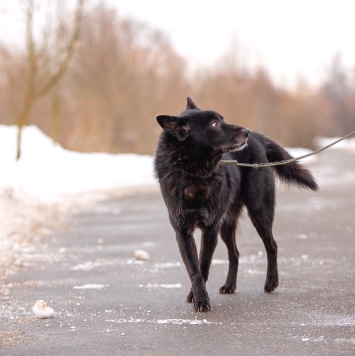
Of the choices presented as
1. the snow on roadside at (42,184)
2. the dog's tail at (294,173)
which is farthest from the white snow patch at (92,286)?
the dog's tail at (294,173)

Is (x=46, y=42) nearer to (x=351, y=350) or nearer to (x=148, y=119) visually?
(x=148, y=119)

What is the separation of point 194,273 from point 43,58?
2286 centimetres

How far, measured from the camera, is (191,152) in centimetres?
609

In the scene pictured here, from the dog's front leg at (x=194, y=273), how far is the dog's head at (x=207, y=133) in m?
0.73

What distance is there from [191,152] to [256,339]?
1925mm

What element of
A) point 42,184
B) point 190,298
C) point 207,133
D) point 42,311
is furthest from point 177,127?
point 42,184

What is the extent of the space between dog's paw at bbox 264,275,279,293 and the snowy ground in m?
2.76

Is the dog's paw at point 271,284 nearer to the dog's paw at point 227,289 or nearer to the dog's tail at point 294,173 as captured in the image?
the dog's paw at point 227,289

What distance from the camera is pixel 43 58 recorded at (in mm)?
27562

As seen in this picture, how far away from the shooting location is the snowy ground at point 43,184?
1045 cm

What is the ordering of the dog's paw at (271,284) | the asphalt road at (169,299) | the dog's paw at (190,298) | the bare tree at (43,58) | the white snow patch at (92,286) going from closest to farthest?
the asphalt road at (169,299) < the dog's paw at (190,298) < the dog's paw at (271,284) < the white snow patch at (92,286) < the bare tree at (43,58)

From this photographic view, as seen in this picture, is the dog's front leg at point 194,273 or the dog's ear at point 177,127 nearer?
the dog's front leg at point 194,273

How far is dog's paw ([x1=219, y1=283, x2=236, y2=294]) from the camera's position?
21.0 ft

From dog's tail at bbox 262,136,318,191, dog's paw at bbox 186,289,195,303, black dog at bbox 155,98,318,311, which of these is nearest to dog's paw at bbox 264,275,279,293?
black dog at bbox 155,98,318,311
